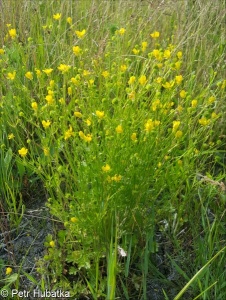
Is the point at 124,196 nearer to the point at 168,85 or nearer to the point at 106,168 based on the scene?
the point at 106,168

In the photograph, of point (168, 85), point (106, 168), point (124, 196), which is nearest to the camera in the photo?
point (106, 168)

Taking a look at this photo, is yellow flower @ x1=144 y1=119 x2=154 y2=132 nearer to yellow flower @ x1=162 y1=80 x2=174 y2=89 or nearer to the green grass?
the green grass

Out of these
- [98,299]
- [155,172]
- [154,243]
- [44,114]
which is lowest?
[98,299]

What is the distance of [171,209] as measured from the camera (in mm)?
2045

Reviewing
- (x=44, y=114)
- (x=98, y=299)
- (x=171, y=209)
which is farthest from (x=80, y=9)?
(x=98, y=299)

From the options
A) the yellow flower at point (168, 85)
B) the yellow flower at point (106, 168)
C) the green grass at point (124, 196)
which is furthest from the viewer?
the yellow flower at point (168, 85)

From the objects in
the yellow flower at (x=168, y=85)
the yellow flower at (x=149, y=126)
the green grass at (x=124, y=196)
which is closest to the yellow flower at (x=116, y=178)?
the green grass at (x=124, y=196)

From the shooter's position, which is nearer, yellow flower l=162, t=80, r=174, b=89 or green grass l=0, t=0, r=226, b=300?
green grass l=0, t=0, r=226, b=300

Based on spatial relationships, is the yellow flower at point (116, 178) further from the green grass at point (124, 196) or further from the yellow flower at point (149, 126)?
the yellow flower at point (149, 126)

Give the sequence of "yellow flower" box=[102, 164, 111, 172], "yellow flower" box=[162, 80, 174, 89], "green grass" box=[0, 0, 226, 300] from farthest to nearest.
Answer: "yellow flower" box=[162, 80, 174, 89]
"green grass" box=[0, 0, 226, 300]
"yellow flower" box=[102, 164, 111, 172]

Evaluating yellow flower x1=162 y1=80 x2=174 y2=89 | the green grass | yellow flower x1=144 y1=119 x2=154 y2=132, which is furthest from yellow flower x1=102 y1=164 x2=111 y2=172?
yellow flower x1=162 y1=80 x2=174 y2=89

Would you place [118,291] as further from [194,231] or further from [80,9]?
[80,9]

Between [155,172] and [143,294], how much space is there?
468mm

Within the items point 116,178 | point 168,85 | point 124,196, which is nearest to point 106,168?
point 116,178
